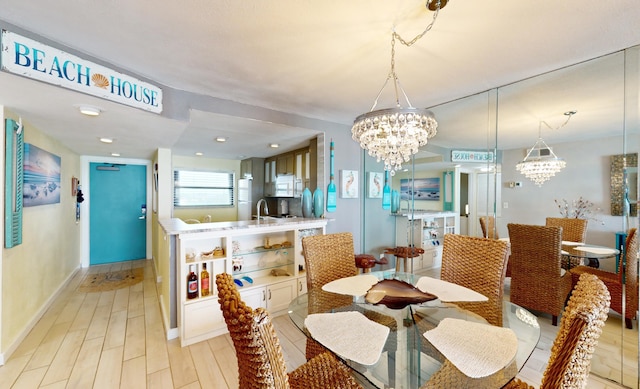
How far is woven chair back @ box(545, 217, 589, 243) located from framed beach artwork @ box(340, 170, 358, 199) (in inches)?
82.3

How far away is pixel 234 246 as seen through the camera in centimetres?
280

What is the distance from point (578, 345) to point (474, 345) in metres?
0.47

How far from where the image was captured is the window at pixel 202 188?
17.8 ft

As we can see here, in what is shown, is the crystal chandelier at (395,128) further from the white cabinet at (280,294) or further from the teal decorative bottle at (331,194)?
the white cabinet at (280,294)

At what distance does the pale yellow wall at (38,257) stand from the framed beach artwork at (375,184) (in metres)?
3.65

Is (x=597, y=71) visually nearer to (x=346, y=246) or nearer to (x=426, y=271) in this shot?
(x=346, y=246)

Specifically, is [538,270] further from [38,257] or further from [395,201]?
[38,257]

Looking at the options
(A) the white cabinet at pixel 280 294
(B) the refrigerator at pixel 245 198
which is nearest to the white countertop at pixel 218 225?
(A) the white cabinet at pixel 280 294

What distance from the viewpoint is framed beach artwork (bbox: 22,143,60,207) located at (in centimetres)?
242

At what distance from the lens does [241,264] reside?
2809 millimetres

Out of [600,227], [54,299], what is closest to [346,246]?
[600,227]

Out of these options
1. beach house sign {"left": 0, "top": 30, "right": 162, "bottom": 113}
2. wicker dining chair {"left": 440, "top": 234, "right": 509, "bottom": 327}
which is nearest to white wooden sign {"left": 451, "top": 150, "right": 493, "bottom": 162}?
wicker dining chair {"left": 440, "top": 234, "right": 509, "bottom": 327}

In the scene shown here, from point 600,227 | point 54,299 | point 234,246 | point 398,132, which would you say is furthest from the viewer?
point 54,299

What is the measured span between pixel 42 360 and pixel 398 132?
3193mm
